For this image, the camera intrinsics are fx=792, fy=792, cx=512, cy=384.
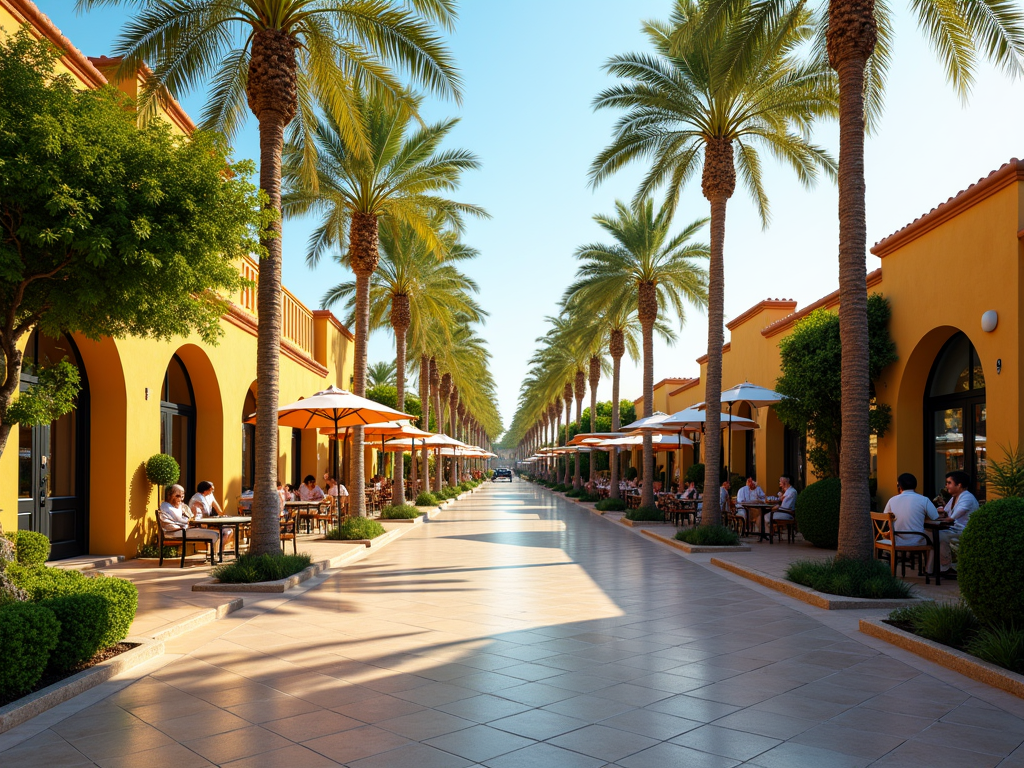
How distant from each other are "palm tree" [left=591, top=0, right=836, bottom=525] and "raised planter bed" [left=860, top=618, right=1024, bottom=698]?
8521mm

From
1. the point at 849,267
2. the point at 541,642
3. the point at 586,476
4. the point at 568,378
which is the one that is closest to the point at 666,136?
the point at 849,267

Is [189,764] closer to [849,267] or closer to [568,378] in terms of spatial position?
[849,267]

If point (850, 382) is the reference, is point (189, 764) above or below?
below

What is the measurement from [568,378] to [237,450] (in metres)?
32.4

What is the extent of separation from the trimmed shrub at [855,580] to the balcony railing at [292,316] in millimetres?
14535

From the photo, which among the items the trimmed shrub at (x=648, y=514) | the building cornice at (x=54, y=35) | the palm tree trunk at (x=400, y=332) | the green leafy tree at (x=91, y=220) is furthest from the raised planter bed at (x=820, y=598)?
the palm tree trunk at (x=400, y=332)

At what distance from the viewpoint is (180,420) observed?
1738cm

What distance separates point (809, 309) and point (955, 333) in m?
6.05

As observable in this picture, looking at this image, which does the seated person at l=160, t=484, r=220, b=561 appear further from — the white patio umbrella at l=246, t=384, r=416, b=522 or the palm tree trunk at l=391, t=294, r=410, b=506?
the palm tree trunk at l=391, t=294, r=410, b=506

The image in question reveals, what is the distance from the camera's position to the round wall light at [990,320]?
12148 millimetres

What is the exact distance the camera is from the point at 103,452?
13.3 metres

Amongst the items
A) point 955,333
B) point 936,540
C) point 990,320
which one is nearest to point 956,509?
point 936,540

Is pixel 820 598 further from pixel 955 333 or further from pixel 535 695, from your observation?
pixel 955 333

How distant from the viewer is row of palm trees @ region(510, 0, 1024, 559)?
11141 millimetres
